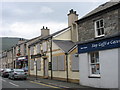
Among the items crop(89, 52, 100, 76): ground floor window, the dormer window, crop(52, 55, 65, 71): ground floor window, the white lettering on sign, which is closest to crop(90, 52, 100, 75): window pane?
crop(89, 52, 100, 76): ground floor window

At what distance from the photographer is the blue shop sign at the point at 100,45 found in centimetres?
1289

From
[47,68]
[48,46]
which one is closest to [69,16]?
[48,46]

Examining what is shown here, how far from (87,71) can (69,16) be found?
12.2m

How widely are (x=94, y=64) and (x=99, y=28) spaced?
9.33ft

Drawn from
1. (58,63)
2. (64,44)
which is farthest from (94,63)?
(64,44)

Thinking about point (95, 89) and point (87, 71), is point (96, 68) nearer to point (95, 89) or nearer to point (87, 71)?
point (87, 71)

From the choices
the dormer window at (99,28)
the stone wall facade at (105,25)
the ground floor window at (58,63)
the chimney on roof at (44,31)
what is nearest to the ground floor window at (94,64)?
the stone wall facade at (105,25)

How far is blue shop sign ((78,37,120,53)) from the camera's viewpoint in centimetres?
1289

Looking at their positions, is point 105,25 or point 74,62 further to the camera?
point 74,62

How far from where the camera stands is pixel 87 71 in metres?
15.6

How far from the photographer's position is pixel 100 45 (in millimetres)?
14242

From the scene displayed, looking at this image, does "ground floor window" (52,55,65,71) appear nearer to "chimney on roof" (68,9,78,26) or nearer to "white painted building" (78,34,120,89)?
"white painted building" (78,34,120,89)

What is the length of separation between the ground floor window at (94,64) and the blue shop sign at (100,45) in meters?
0.55

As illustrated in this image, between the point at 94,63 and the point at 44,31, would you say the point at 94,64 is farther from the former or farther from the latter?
the point at 44,31
